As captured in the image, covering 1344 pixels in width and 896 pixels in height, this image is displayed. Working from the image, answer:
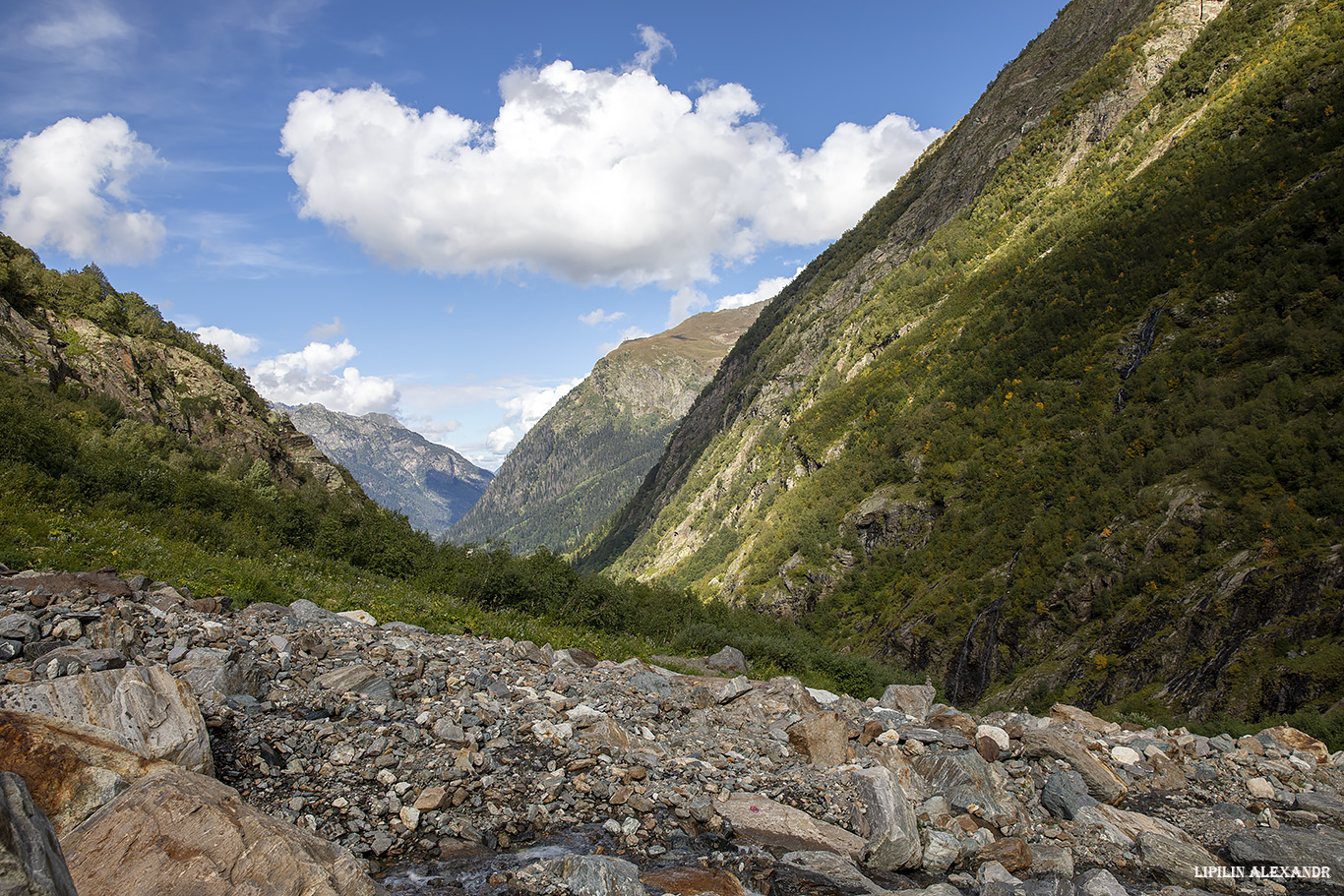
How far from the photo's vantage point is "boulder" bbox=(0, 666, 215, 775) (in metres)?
5.04

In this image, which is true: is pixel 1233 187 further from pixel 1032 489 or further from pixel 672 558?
pixel 672 558

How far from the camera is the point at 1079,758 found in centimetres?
913

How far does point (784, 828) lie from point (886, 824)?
1.24m

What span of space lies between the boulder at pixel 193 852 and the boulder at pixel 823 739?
A: 24.4ft

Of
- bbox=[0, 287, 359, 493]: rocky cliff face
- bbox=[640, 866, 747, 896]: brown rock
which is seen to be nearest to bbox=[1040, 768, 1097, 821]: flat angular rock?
bbox=[640, 866, 747, 896]: brown rock

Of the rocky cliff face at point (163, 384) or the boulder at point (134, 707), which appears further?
the rocky cliff face at point (163, 384)

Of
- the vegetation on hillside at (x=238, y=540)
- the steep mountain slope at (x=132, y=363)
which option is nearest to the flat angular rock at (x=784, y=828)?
the vegetation on hillside at (x=238, y=540)

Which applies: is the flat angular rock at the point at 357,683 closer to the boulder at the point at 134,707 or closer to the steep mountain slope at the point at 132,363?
the boulder at the point at 134,707

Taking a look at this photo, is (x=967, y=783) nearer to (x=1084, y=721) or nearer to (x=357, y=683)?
(x=1084, y=721)

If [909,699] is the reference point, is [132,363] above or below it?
above

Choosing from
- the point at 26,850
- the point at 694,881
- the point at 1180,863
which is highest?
the point at 26,850

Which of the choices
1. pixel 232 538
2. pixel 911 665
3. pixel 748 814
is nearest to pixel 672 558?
pixel 911 665

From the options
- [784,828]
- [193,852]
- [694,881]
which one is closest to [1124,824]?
[784,828]

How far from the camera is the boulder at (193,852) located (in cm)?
343
